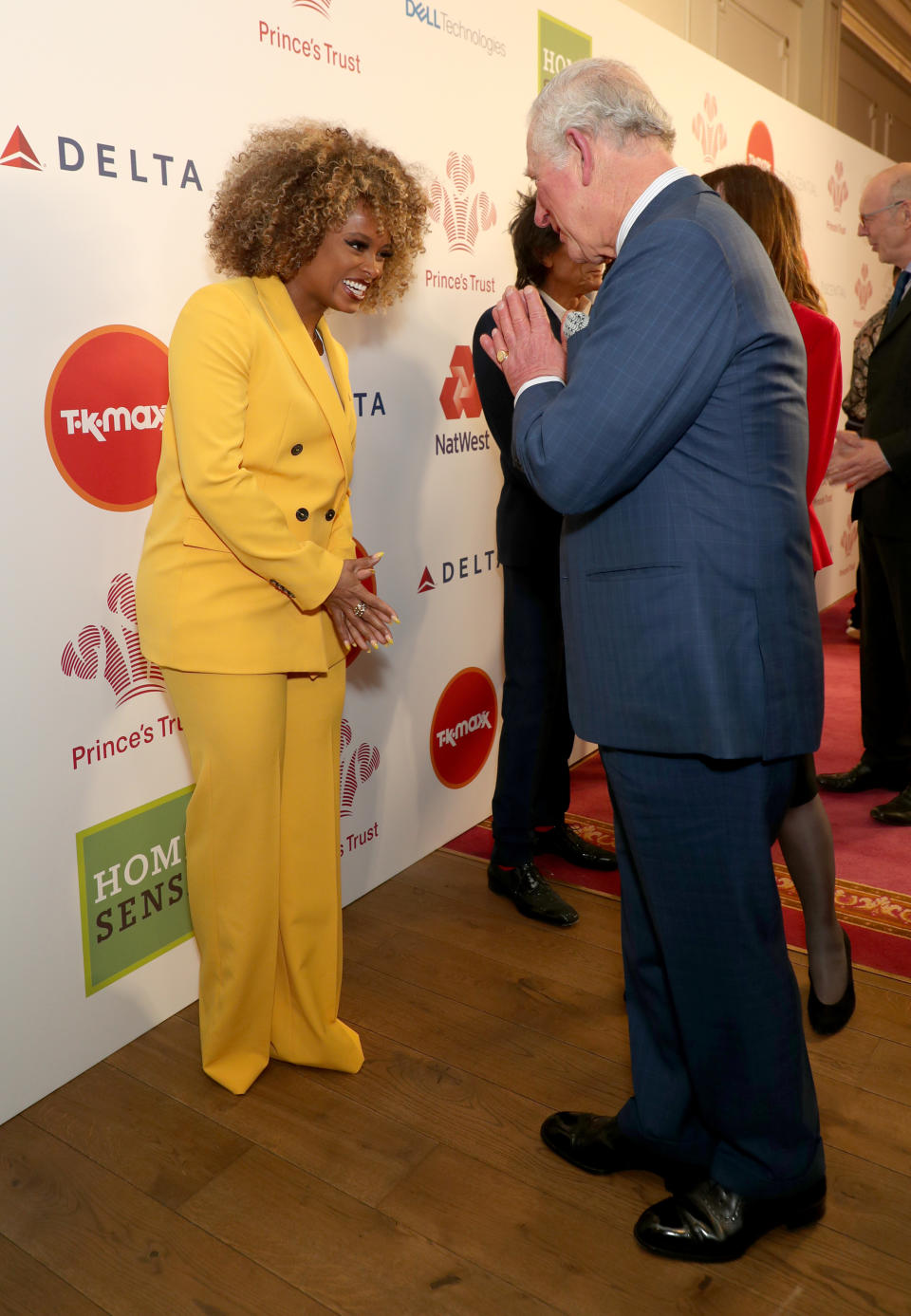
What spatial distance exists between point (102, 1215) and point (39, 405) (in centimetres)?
132

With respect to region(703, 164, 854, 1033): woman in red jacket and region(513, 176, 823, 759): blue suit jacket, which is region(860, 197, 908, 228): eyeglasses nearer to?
region(703, 164, 854, 1033): woman in red jacket

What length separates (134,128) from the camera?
6.39ft

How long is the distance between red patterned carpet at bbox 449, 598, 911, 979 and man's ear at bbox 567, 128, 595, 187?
1818 millimetres

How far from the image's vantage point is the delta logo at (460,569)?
2945mm

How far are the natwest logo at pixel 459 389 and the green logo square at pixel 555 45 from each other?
33.6 inches

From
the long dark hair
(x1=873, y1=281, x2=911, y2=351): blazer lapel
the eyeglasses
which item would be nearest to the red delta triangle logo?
the long dark hair

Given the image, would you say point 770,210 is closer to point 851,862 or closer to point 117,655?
point 117,655

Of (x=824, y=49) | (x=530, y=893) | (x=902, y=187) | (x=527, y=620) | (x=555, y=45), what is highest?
(x=824, y=49)

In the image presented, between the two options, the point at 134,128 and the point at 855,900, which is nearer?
the point at 134,128

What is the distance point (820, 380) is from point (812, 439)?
0.13m

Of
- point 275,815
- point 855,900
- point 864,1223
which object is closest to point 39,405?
point 275,815

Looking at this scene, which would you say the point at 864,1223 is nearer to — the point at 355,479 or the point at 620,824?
the point at 620,824

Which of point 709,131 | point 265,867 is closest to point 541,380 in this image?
point 265,867

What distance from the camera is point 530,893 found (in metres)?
2.71
